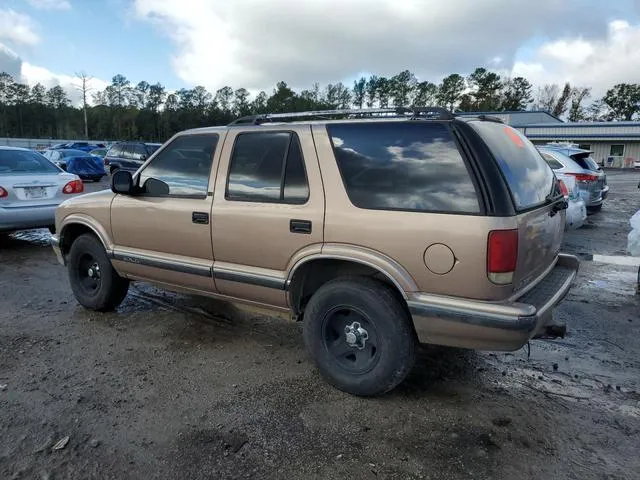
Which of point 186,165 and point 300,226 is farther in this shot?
point 186,165

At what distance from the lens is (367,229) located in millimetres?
3156

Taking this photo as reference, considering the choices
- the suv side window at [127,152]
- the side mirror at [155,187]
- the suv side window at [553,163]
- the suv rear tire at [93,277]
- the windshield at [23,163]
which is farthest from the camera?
the suv side window at [127,152]

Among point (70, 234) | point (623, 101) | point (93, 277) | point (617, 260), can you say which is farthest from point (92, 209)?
point (623, 101)

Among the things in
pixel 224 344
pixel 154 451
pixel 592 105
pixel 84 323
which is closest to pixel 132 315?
pixel 84 323

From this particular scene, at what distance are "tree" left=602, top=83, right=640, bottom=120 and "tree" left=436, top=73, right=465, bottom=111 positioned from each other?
27.0m

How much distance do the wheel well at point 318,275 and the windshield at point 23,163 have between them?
20.9 feet

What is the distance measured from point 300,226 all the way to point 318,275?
1.54 ft

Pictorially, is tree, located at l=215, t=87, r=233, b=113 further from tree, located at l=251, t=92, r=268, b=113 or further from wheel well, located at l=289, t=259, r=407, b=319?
wheel well, located at l=289, t=259, r=407, b=319

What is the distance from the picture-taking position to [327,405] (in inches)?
129

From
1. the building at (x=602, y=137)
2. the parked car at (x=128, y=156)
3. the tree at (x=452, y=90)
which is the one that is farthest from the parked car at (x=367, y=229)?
the tree at (x=452, y=90)

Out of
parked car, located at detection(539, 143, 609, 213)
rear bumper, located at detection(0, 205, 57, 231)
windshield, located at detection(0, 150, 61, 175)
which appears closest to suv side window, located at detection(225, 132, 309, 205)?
rear bumper, located at detection(0, 205, 57, 231)

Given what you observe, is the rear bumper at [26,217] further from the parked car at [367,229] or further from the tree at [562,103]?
the tree at [562,103]

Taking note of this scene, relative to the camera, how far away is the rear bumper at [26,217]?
289 inches

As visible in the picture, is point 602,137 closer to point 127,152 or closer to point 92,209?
point 127,152
